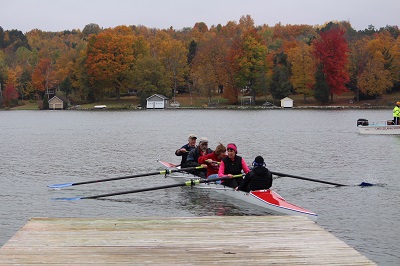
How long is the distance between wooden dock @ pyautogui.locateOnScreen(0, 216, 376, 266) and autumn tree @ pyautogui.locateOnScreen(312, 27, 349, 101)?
293 ft

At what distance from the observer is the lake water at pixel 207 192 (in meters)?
16.1

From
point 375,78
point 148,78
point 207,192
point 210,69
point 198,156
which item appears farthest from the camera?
point 148,78

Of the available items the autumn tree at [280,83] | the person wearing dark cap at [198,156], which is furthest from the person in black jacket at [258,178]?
the autumn tree at [280,83]

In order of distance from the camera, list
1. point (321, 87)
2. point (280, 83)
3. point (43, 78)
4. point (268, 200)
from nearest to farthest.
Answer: point (268, 200) < point (321, 87) < point (280, 83) < point (43, 78)

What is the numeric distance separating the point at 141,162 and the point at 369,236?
18.1 meters

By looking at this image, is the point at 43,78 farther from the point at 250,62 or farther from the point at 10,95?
the point at 250,62

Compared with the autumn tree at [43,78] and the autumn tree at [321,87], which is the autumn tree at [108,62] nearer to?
the autumn tree at [43,78]

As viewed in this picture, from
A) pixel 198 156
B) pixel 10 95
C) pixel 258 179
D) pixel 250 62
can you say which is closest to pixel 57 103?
pixel 10 95

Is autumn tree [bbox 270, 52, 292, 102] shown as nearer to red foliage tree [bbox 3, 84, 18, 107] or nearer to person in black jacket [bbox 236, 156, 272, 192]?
red foliage tree [bbox 3, 84, 18, 107]

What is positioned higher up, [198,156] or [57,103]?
[57,103]

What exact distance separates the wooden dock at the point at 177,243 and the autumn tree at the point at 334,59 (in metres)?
89.2

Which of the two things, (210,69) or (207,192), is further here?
(210,69)

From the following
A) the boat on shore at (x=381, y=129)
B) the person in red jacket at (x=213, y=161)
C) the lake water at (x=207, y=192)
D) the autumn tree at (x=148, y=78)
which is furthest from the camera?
the autumn tree at (x=148, y=78)

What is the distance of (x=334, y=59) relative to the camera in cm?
9900
